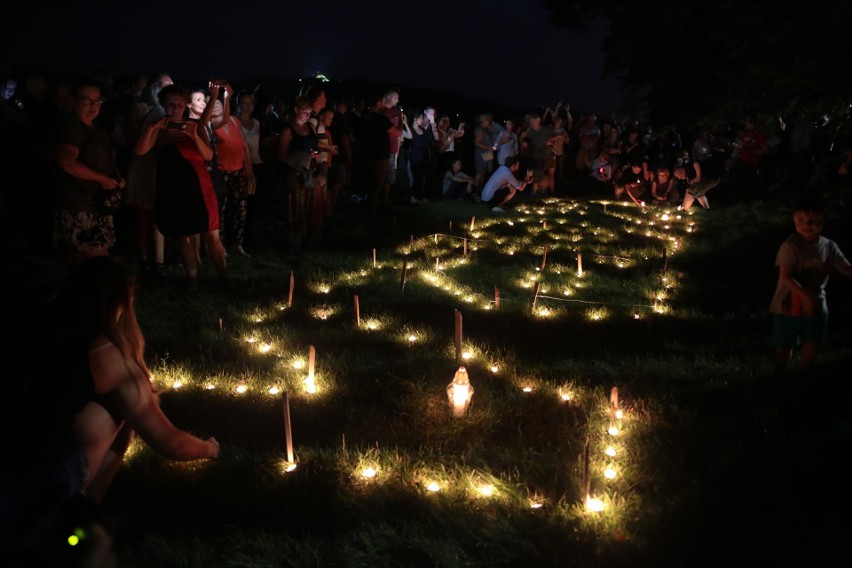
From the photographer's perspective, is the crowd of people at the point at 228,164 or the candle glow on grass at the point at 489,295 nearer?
the candle glow on grass at the point at 489,295

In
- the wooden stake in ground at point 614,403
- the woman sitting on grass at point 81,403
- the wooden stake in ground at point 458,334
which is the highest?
the woman sitting on grass at point 81,403

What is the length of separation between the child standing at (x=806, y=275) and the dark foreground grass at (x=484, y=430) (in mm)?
386

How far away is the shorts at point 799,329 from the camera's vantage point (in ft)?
14.4

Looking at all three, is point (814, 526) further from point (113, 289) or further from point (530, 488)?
point (113, 289)

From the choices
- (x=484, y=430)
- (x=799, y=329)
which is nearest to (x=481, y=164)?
(x=799, y=329)

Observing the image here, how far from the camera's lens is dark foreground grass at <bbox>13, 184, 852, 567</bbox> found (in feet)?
9.56

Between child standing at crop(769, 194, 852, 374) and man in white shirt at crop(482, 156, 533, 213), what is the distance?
27.9ft

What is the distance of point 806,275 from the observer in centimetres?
439

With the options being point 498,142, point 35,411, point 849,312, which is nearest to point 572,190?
point 498,142

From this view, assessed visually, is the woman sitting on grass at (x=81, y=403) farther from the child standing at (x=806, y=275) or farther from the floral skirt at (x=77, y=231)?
the child standing at (x=806, y=275)

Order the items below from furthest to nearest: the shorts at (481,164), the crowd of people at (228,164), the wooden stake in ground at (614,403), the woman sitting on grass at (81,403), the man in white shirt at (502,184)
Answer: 1. the shorts at (481,164)
2. the man in white shirt at (502,184)
3. the crowd of people at (228,164)
4. the wooden stake in ground at (614,403)
5. the woman sitting on grass at (81,403)

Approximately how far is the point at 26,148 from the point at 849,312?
930cm

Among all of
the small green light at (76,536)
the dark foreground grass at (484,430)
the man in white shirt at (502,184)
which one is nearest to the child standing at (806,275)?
the dark foreground grass at (484,430)

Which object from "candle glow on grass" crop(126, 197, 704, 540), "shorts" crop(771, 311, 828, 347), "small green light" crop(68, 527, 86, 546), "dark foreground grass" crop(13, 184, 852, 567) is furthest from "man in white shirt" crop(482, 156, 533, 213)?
"small green light" crop(68, 527, 86, 546)
